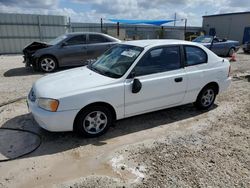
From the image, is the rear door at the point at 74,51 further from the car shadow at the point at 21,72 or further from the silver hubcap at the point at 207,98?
the silver hubcap at the point at 207,98

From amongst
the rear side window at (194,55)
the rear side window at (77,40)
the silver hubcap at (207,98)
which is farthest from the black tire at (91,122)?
the rear side window at (77,40)

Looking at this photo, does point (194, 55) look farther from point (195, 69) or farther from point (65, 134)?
point (65, 134)

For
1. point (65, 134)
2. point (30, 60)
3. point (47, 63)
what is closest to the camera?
point (65, 134)

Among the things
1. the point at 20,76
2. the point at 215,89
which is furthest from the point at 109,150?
the point at 20,76

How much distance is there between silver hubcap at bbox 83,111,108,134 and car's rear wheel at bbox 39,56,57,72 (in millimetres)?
5820

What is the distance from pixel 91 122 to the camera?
154 inches

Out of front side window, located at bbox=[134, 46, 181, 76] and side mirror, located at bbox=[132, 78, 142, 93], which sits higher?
front side window, located at bbox=[134, 46, 181, 76]

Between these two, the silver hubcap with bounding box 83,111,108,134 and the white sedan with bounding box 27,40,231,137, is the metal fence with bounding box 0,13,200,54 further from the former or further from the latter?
the silver hubcap with bounding box 83,111,108,134

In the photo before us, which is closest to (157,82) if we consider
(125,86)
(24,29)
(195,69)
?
(125,86)

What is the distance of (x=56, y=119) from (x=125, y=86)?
123 cm

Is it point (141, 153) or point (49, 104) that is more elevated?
point (49, 104)

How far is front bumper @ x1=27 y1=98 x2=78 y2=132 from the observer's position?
11.7 feet

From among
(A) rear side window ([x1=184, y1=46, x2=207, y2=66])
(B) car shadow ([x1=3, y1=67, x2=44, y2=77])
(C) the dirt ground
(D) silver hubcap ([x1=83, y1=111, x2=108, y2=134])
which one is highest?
(A) rear side window ([x1=184, y1=46, x2=207, y2=66])

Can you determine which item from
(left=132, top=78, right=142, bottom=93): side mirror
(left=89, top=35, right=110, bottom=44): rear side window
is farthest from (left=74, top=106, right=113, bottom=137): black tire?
(left=89, top=35, right=110, bottom=44): rear side window
